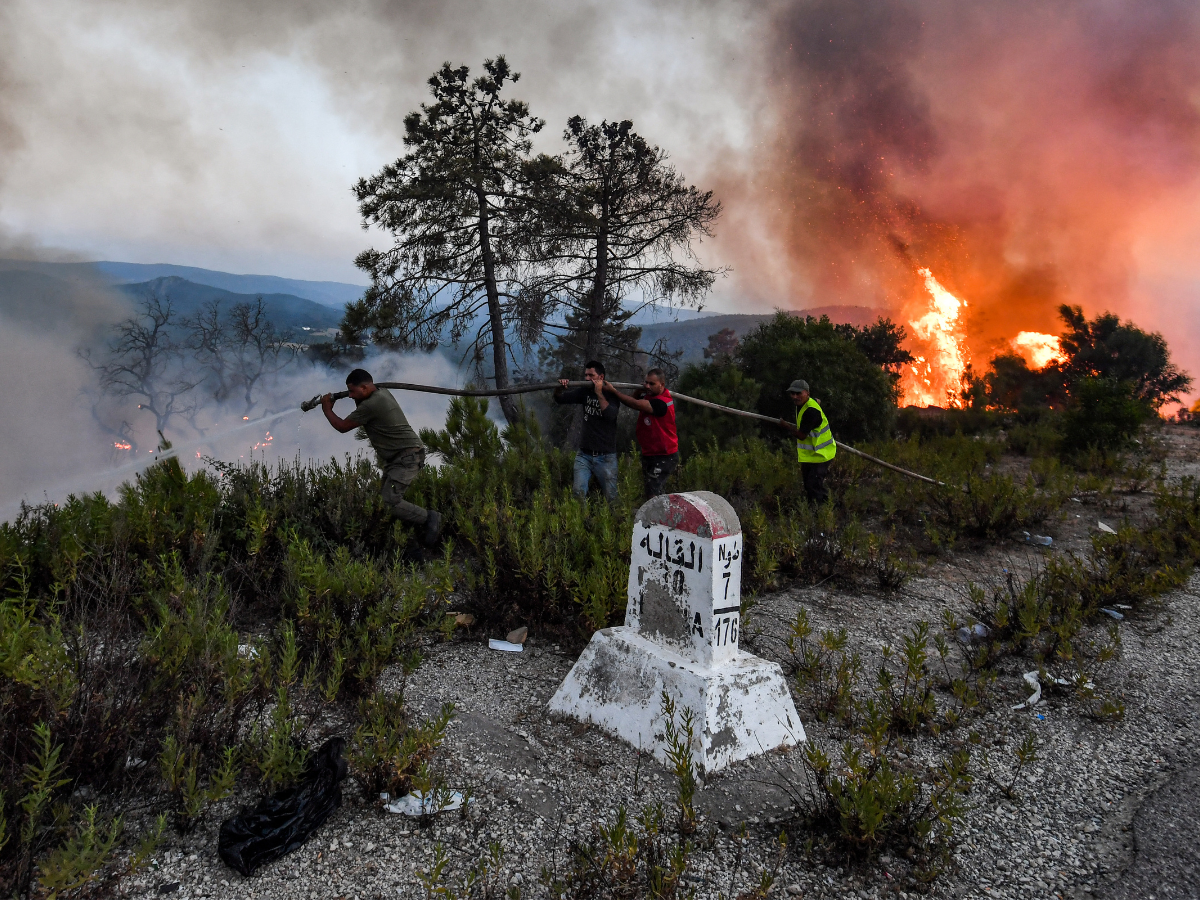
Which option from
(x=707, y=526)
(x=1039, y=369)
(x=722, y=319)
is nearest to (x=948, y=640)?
(x=707, y=526)

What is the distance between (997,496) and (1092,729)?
4.62 meters

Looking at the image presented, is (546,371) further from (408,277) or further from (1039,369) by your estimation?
(1039,369)

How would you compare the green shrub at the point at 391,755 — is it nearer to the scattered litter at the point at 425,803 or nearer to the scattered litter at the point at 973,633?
the scattered litter at the point at 425,803

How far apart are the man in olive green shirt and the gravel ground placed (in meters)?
2.31

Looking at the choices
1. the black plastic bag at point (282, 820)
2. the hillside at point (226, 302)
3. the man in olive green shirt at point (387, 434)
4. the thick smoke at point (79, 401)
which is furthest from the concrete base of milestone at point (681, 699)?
the hillside at point (226, 302)

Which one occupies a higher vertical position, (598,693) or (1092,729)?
(598,693)

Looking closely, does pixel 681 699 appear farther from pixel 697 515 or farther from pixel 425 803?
pixel 425 803

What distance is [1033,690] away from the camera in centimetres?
427

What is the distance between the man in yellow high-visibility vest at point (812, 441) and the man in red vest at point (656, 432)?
55.6 inches

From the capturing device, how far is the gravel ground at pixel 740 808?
2625 millimetres

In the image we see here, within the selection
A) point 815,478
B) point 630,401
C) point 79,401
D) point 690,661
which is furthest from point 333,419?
point 79,401

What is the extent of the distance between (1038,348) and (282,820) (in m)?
43.4

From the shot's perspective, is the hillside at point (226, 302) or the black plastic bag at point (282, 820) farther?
the hillside at point (226, 302)

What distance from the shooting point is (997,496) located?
796cm
